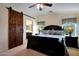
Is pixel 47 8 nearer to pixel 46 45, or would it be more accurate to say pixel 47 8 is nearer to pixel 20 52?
pixel 46 45

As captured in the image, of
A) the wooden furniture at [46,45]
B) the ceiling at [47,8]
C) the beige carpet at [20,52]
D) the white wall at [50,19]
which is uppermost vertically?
the ceiling at [47,8]

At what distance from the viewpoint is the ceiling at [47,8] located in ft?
6.49

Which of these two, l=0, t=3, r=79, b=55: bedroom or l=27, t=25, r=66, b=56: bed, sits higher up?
l=0, t=3, r=79, b=55: bedroom

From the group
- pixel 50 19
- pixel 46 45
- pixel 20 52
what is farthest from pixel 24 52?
pixel 50 19

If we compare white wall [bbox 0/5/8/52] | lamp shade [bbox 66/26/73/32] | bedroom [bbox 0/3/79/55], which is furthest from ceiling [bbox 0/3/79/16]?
lamp shade [bbox 66/26/73/32]

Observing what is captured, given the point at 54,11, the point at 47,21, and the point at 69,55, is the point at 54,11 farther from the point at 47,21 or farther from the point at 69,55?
the point at 69,55

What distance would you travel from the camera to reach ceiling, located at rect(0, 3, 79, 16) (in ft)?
6.49

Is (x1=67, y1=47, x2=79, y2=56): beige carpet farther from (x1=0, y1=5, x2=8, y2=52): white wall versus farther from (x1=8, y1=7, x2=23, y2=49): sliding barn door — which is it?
(x1=0, y1=5, x2=8, y2=52): white wall

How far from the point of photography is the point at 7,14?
195cm

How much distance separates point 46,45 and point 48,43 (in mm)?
56

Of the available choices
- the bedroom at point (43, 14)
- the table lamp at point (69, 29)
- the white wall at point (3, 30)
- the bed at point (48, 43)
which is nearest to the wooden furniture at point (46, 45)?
the bed at point (48, 43)

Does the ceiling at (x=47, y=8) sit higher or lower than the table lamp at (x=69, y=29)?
higher

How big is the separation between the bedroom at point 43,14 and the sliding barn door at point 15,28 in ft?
0.22

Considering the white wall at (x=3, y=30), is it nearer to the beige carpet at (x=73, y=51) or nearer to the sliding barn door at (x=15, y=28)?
the sliding barn door at (x=15, y=28)
